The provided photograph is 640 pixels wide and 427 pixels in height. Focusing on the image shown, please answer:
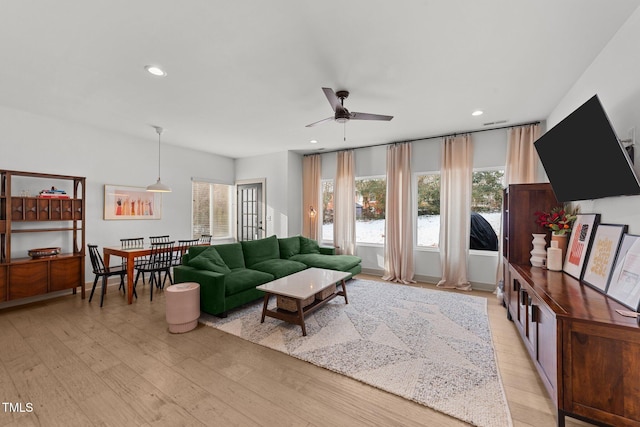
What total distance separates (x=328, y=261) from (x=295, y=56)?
335cm

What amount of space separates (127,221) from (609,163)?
6.56 meters

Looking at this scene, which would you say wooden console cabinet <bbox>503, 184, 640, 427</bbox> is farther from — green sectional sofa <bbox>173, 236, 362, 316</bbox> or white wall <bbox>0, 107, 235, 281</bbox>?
white wall <bbox>0, 107, 235, 281</bbox>

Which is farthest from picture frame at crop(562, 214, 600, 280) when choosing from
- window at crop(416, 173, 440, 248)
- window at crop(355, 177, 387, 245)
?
window at crop(355, 177, 387, 245)

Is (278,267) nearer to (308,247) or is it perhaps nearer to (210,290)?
(210,290)

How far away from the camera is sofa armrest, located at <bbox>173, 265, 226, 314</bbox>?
3.23 metres

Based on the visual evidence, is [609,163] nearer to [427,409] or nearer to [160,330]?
[427,409]

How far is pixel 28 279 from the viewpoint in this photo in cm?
362

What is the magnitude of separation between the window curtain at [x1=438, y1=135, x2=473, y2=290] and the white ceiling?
2.53ft

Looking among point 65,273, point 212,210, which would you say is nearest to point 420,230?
point 212,210

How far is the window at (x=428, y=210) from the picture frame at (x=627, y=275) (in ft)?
10.5

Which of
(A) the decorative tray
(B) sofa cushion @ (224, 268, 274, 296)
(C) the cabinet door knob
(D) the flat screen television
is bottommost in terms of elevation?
(B) sofa cushion @ (224, 268, 274, 296)

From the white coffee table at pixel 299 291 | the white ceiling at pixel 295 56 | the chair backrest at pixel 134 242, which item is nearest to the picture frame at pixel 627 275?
the white ceiling at pixel 295 56

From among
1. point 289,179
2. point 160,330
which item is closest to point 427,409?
point 160,330

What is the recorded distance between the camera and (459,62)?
256 centimetres
